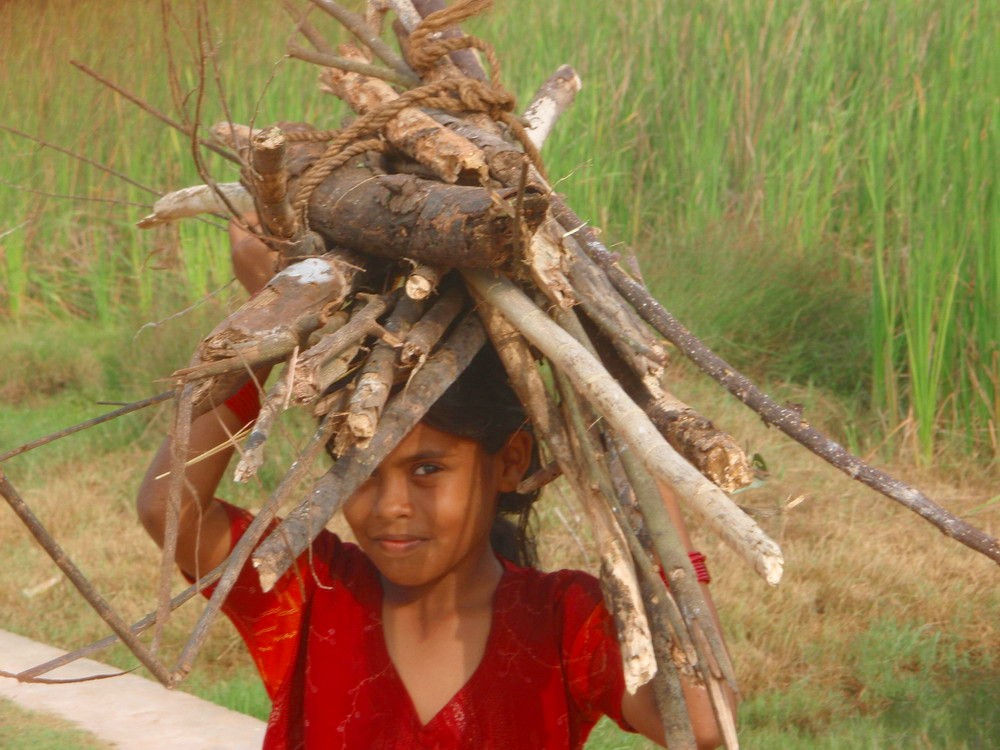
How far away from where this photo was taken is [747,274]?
5.28 m

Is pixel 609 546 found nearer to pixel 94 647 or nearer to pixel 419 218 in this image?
pixel 419 218

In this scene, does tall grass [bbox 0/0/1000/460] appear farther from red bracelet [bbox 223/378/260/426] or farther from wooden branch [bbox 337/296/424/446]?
wooden branch [bbox 337/296/424/446]

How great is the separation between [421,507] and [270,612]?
36 cm

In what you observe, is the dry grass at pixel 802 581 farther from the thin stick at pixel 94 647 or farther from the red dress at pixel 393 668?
the thin stick at pixel 94 647

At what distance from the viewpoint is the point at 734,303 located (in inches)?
206

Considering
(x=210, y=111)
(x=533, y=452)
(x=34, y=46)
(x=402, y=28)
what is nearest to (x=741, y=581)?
(x=533, y=452)

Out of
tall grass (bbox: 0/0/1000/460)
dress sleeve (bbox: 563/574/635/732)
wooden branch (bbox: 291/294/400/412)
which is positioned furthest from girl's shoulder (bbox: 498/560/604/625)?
tall grass (bbox: 0/0/1000/460)

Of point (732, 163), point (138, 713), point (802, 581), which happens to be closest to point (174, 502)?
point (138, 713)

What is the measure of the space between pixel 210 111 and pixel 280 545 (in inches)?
198

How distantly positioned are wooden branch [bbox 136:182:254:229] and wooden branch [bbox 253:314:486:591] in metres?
0.50

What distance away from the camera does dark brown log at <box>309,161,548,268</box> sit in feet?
5.20

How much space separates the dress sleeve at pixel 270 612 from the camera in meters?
2.12

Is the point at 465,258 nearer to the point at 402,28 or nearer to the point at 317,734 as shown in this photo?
the point at 402,28

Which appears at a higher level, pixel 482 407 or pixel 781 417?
pixel 781 417
